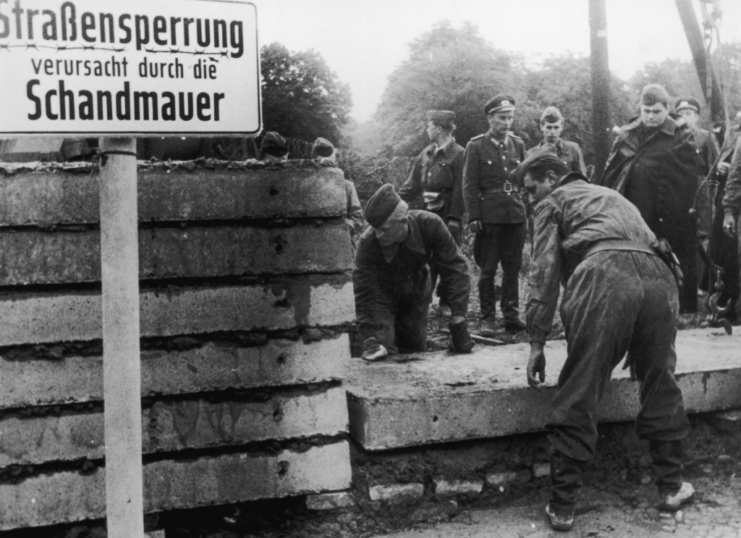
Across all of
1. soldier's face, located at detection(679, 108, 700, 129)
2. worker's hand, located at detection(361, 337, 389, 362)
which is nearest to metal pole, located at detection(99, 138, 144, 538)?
worker's hand, located at detection(361, 337, 389, 362)

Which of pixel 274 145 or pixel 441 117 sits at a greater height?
pixel 441 117

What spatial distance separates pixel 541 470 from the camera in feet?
14.5

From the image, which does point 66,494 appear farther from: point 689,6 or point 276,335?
point 689,6

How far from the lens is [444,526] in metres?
4.14

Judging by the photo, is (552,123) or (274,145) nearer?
(274,145)

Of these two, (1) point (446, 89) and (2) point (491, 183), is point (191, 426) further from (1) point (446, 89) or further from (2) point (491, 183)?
(1) point (446, 89)

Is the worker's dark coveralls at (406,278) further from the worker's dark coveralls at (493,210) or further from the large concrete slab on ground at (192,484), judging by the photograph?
the large concrete slab on ground at (192,484)

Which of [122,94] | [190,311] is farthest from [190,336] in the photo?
[122,94]

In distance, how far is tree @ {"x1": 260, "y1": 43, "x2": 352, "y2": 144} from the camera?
11569 millimetres

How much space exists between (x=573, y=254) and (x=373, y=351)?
1674 millimetres

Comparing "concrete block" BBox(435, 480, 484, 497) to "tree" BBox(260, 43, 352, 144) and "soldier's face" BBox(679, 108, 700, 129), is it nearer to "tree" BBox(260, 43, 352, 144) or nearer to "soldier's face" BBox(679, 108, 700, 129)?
"soldier's face" BBox(679, 108, 700, 129)

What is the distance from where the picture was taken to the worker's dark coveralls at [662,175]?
700cm

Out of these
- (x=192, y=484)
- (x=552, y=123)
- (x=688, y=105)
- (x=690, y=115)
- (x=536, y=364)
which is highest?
(x=688, y=105)

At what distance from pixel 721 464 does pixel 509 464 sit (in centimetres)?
137
